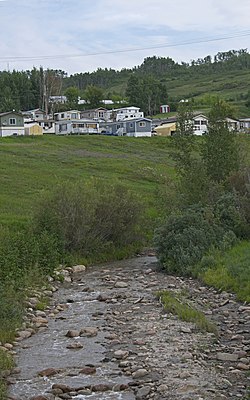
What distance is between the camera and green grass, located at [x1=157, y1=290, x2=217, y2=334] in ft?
65.0

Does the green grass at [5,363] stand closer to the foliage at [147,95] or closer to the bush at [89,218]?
the bush at [89,218]

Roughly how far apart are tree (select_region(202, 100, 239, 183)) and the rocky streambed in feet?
52.2

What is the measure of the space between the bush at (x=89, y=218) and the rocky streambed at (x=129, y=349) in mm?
6284

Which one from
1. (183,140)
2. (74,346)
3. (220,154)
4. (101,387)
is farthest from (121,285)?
(183,140)

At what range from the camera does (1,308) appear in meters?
20.8

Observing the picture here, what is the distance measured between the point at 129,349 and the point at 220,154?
2554cm

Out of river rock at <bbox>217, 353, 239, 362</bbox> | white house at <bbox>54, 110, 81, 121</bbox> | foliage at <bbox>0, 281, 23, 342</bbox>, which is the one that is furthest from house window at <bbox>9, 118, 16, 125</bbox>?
river rock at <bbox>217, 353, 239, 362</bbox>

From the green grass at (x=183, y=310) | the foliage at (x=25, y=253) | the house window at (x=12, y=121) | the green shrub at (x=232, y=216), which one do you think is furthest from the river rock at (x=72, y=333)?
the house window at (x=12, y=121)

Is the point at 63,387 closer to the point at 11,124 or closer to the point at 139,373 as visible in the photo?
the point at 139,373

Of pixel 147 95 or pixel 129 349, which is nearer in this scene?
pixel 129 349

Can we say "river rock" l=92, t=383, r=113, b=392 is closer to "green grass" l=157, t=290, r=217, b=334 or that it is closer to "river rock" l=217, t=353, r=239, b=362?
"river rock" l=217, t=353, r=239, b=362

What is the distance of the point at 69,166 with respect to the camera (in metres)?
59.5

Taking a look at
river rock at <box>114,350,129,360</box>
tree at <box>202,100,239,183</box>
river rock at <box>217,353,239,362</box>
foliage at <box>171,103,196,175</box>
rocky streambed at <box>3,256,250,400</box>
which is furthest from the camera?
foliage at <box>171,103,196,175</box>

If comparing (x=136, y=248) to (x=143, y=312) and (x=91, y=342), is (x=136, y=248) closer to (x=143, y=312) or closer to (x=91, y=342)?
(x=143, y=312)
